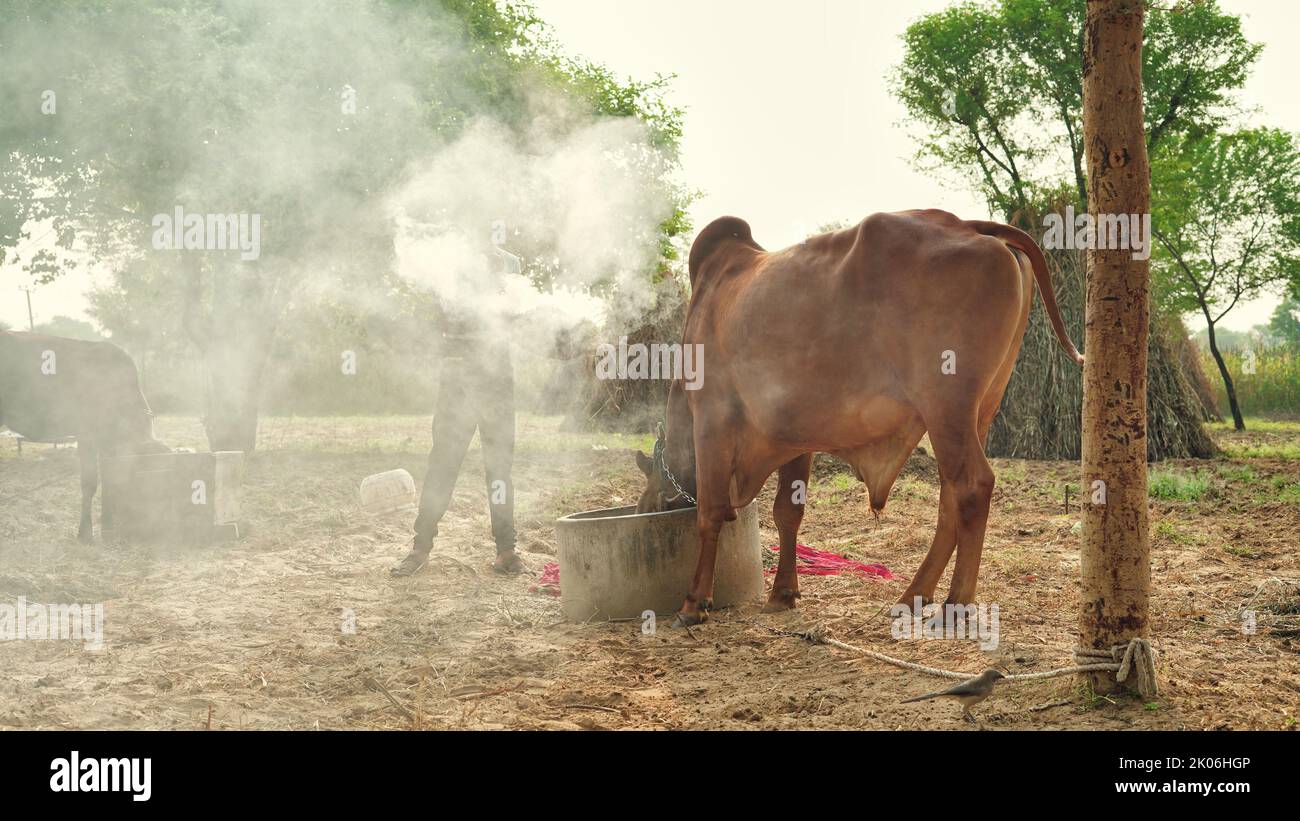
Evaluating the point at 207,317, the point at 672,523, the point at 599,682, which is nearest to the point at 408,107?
the point at 207,317

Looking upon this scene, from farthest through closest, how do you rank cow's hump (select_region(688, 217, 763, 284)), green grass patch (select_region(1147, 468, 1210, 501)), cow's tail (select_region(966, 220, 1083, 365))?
green grass patch (select_region(1147, 468, 1210, 501))
cow's hump (select_region(688, 217, 763, 284))
cow's tail (select_region(966, 220, 1083, 365))

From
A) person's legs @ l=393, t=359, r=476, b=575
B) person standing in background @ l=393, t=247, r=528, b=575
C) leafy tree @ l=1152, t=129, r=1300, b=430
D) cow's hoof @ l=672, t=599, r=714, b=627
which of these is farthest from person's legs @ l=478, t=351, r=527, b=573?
leafy tree @ l=1152, t=129, r=1300, b=430

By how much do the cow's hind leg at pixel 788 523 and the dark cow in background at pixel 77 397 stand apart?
5383 millimetres

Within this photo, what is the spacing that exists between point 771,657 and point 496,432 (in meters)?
2.78

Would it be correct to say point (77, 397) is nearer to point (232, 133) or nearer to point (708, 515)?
point (232, 133)

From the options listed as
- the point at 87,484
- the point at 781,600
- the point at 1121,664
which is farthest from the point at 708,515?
the point at 87,484

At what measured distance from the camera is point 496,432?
20.9 ft

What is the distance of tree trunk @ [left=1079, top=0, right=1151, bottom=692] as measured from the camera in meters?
3.17

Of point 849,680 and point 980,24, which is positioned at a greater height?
point 980,24

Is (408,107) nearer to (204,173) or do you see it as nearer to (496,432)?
(204,173)

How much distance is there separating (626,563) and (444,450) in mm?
1887

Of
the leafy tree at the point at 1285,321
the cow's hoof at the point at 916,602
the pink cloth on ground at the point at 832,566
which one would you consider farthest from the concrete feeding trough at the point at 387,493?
the leafy tree at the point at 1285,321

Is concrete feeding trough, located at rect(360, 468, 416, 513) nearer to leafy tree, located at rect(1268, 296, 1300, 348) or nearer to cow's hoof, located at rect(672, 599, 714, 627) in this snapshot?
cow's hoof, located at rect(672, 599, 714, 627)

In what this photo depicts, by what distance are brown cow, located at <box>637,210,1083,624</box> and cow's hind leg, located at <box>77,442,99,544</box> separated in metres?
4.65
